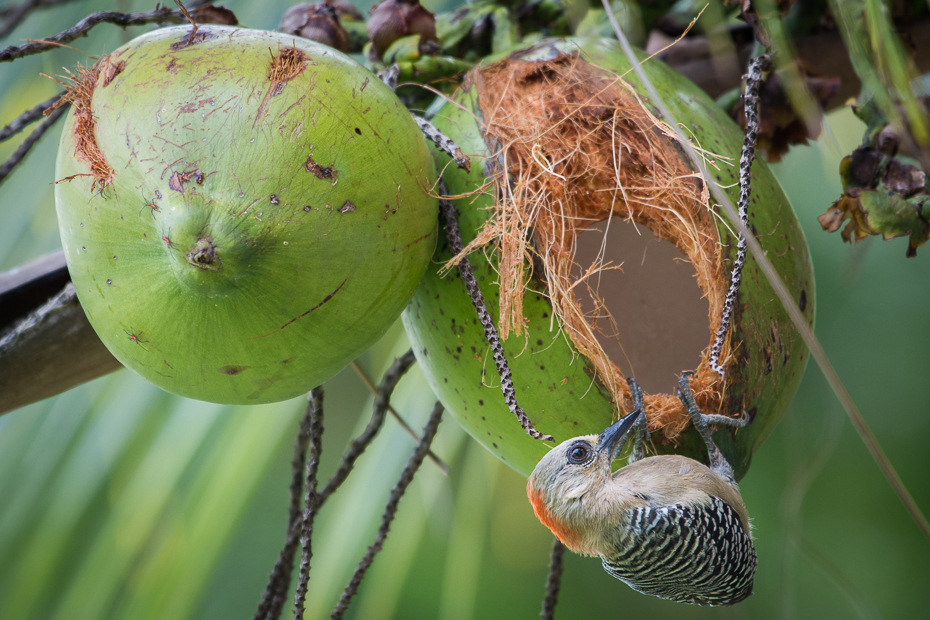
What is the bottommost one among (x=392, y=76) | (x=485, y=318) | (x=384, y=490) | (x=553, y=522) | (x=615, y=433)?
(x=384, y=490)

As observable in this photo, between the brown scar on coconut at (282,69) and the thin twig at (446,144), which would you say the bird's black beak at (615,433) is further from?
the brown scar on coconut at (282,69)

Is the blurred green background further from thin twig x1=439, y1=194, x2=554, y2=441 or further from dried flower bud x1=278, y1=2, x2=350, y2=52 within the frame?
thin twig x1=439, y1=194, x2=554, y2=441

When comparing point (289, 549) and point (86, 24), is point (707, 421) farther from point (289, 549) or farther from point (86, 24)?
point (86, 24)

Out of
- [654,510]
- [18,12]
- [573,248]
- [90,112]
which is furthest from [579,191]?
[18,12]

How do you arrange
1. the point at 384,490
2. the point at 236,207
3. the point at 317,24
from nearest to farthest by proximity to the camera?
1. the point at 236,207
2. the point at 317,24
3. the point at 384,490

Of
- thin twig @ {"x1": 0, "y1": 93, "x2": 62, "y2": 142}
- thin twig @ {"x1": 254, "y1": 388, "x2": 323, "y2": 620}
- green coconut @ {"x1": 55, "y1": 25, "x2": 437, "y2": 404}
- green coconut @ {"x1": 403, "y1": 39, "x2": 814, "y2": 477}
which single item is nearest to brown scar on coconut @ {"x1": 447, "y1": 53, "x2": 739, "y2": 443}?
green coconut @ {"x1": 403, "y1": 39, "x2": 814, "y2": 477}

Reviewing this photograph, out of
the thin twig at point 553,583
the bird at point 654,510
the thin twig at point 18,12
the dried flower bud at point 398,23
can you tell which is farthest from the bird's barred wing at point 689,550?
the thin twig at point 18,12

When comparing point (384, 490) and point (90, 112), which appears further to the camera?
point (384, 490)
